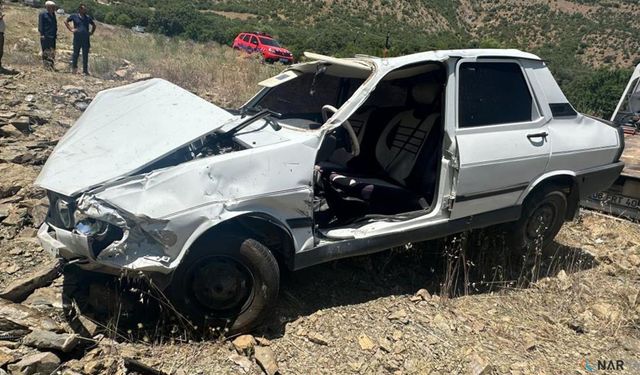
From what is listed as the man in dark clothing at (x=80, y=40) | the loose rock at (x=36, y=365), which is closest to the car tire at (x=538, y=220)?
the loose rock at (x=36, y=365)

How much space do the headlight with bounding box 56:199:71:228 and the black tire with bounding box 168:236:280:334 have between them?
0.67 metres

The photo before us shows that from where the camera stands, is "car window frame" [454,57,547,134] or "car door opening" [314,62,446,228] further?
"car door opening" [314,62,446,228]

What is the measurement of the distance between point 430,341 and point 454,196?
3.56ft

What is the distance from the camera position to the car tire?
4328 mm

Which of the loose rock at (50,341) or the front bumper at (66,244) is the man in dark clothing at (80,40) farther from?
the loose rock at (50,341)

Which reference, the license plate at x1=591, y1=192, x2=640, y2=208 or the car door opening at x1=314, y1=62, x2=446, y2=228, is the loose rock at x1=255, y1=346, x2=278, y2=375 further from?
the license plate at x1=591, y1=192, x2=640, y2=208

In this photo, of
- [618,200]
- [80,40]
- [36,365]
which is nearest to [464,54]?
[618,200]

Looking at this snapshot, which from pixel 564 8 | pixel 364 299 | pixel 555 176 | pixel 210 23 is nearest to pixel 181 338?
pixel 364 299

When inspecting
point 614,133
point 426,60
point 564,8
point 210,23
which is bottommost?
point 210,23

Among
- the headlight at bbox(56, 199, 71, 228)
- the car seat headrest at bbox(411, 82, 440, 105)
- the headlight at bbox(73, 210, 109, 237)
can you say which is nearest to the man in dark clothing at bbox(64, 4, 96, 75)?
the car seat headrest at bbox(411, 82, 440, 105)

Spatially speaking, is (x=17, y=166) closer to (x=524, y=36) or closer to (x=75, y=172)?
(x=75, y=172)

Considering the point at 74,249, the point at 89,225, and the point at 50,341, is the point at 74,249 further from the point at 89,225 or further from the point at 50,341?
the point at 50,341

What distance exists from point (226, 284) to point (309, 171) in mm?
868

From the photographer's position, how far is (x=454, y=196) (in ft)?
12.4
